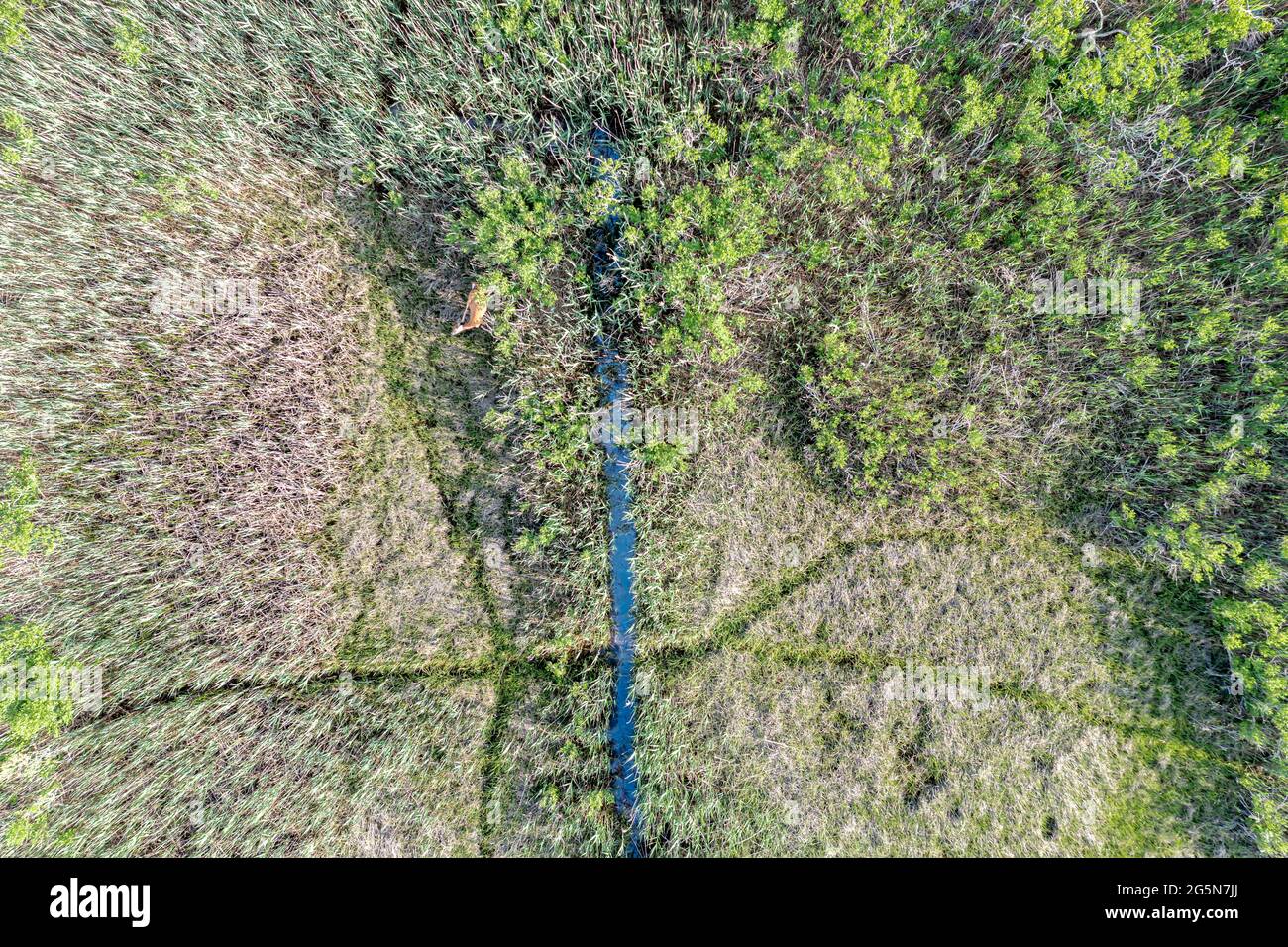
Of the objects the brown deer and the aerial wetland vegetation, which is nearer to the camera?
the aerial wetland vegetation

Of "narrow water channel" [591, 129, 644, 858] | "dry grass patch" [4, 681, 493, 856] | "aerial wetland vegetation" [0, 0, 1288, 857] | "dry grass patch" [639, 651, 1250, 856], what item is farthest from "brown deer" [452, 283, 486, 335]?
"dry grass patch" [639, 651, 1250, 856]

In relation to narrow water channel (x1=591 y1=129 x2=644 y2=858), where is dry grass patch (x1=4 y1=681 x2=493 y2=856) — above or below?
below

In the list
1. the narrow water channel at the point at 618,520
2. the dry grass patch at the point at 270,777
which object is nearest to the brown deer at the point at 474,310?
the narrow water channel at the point at 618,520

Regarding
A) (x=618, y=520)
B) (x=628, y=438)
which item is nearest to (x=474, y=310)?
(x=628, y=438)

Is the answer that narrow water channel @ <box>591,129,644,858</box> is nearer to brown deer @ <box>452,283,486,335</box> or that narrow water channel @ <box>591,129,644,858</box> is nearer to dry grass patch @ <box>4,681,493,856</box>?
brown deer @ <box>452,283,486,335</box>

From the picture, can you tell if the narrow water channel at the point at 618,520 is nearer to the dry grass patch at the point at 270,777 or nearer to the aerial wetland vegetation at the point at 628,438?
the aerial wetland vegetation at the point at 628,438
